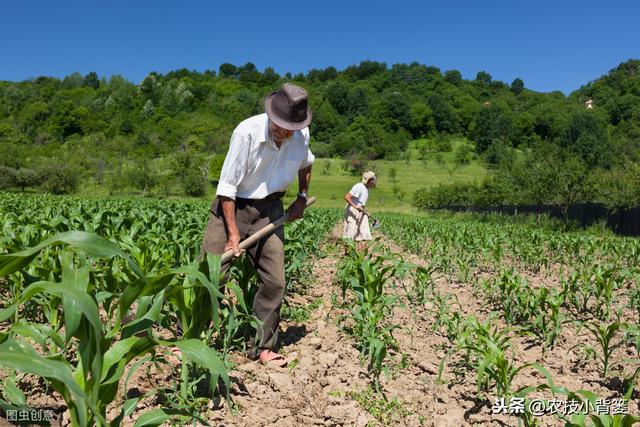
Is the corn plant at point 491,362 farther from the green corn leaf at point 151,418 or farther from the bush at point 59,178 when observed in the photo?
the bush at point 59,178

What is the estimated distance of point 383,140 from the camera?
81.1m

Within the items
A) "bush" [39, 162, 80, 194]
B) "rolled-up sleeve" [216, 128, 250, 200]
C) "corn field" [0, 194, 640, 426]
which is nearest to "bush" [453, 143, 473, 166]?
"bush" [39, 162, 80, 194]

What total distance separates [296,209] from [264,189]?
1.45ft

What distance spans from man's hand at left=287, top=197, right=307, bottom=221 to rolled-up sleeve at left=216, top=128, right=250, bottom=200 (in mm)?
638

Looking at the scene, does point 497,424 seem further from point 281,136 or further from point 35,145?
point 35,145

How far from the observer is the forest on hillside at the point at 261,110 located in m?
52.9

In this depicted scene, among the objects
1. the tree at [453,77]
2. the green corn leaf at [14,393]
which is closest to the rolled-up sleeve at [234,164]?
the green corn leaf at [14,393]

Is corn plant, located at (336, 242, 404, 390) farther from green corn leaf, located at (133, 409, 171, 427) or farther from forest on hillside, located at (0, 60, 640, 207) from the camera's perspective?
forest on hillside, located at (0, 60, 640, 207)

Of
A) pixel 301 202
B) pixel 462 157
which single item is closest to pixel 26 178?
pixel 301 202

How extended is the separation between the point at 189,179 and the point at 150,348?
49.6 m

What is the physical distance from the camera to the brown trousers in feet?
10.8

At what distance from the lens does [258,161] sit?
3248 millimetres

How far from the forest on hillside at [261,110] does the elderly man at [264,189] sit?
39684 millimetres

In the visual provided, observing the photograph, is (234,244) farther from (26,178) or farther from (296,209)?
(26,178)
